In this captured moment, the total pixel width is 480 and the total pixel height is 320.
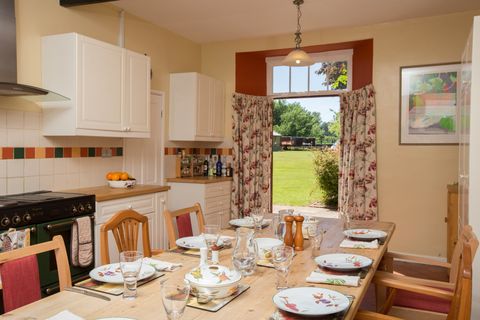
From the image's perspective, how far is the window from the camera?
5371 mm

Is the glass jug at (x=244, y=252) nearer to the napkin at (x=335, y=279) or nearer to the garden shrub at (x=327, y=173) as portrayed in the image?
the napkin at (x=335, y=279)

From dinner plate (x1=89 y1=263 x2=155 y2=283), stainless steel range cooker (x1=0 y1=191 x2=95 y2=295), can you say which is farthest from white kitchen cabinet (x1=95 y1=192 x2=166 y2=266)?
dinner plate (x1=89 y1=263 x2=155 y2=283)

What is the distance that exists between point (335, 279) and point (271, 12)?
11.4 ft

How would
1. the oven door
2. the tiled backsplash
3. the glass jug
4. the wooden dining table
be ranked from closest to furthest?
the wooden dining table < the glass jug < the oven door < the tiled backsplash

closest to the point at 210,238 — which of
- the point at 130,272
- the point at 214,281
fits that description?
the point at 214,281

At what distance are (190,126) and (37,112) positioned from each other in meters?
1.99

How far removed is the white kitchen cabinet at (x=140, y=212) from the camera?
339 centimetres

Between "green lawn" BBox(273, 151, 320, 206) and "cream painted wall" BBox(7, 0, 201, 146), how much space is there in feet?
6.00

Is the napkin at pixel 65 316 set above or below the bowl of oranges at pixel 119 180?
below

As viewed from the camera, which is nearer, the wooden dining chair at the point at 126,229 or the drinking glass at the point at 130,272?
the drinking glass at the point at 130,272

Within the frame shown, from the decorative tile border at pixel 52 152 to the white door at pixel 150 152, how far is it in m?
0.20

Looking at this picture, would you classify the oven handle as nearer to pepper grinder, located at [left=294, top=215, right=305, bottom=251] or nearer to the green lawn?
pepper grinder, located at [left=294, top=215, right=305, bottom=251]

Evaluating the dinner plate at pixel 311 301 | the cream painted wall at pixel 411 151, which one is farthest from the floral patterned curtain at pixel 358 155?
the dinner plate at pixel 311 301

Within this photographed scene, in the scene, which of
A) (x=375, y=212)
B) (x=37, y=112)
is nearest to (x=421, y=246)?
(x=375, y=212)
